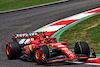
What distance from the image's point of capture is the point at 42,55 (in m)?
9.67

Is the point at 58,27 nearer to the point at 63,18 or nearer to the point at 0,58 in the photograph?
the point at 63,18

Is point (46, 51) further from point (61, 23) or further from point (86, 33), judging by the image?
point (61, 23)

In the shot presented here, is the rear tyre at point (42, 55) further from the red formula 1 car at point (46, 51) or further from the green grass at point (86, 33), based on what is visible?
the green grass at point (86, 33)

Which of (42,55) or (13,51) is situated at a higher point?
(13,51)

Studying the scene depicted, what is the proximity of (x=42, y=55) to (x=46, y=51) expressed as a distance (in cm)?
25

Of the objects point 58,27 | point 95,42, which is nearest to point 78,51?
point 95,42

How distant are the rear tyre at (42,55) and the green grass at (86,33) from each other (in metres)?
2.93

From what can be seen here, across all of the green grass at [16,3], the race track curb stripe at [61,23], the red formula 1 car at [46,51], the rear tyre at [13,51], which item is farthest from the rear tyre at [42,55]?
the green grass at [16,3]

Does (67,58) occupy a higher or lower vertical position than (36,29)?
lower

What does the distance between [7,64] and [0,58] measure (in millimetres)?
1608

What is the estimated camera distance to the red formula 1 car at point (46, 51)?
9695 mm

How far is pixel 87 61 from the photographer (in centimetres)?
1019

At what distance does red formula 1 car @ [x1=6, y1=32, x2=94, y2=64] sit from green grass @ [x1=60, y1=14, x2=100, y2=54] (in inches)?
65.1

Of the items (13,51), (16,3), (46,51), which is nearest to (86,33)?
(13,51)
